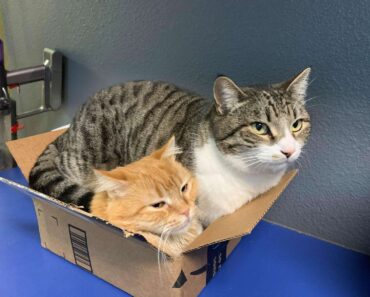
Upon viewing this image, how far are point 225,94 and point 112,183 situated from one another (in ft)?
1.26

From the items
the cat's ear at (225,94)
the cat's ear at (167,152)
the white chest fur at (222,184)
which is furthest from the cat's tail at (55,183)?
the cat's ear at (225,94)

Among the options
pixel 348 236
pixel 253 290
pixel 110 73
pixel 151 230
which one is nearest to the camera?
pixel 151 230

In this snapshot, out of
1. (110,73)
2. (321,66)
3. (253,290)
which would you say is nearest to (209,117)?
(321,66)

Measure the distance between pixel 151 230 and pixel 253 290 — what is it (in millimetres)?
367

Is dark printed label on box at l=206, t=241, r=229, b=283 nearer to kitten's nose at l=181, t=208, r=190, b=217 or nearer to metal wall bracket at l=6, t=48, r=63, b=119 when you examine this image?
kitten's nose at l=181, t=208, r=190, b=217

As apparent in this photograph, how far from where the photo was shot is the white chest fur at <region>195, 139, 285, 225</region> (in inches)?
40.9

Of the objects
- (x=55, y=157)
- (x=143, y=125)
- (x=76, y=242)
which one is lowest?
(x=76, y=242)

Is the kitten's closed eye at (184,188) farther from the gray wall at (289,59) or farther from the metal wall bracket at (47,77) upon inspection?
the metal wall bracket at (47,77)

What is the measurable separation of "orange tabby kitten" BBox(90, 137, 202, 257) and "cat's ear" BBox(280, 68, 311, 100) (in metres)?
0.39

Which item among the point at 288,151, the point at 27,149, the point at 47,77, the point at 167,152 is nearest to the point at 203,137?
the point at 167,152

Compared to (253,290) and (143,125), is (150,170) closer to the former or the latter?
(143,125)

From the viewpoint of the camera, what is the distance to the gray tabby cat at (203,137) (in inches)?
38.7

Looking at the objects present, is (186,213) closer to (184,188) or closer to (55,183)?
(184,188)

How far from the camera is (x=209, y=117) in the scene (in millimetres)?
1097
